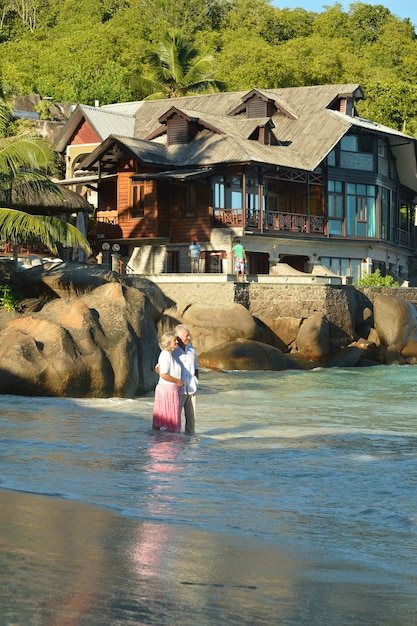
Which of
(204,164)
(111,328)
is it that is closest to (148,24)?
(204,164)

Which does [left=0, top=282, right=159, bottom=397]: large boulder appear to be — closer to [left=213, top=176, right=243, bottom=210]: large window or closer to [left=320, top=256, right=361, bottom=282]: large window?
[left=213, top=176, right=243, bottom=210]: large window

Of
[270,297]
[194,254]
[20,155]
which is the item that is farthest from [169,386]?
[194,254]

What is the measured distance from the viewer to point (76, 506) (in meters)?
8.09

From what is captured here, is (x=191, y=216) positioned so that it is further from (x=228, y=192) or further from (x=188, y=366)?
(x=188, y=366)

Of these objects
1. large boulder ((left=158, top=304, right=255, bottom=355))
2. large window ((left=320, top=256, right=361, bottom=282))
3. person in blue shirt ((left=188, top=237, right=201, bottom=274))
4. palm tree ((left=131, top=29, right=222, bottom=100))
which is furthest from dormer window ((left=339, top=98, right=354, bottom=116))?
large boulder ((left=158, top=304, right=255, bottom=355))

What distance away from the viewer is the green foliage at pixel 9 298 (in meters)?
24.9

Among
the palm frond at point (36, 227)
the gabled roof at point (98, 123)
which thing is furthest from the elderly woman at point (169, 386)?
the gabled roof at point (98, 123)

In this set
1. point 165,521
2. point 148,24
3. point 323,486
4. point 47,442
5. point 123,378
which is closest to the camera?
point 165,521

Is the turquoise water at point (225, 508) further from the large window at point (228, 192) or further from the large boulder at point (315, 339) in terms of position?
the large window at point (228, 192)

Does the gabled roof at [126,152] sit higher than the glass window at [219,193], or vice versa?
the gabled roof at [126,152]

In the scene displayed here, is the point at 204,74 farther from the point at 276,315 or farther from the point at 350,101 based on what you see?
the point at 276,315

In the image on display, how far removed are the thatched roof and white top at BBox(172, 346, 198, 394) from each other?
17.6 metres

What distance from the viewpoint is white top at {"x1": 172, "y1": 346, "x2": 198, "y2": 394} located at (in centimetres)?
1280

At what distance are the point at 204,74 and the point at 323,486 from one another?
50692 mm
